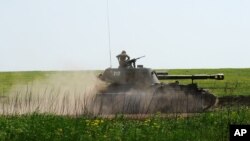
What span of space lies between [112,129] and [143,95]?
9.86m

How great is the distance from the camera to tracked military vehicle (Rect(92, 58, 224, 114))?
22.8 meters

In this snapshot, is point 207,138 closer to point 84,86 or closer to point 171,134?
point 171,134

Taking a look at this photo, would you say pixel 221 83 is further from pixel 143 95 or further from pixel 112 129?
pixel 112 129

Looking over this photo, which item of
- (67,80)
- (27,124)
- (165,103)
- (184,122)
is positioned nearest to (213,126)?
(184,122)

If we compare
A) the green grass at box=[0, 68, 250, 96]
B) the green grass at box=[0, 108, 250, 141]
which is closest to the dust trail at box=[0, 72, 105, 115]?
the green grass at box=[0, 68, 250, 96]

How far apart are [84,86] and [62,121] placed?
12.4 m

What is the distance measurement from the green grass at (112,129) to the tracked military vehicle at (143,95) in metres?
6.93

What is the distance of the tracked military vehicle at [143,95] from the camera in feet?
74.8

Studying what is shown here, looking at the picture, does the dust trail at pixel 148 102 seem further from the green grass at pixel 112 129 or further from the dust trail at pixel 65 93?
the green grass at pixel 112 129

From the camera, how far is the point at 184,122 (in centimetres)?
1525

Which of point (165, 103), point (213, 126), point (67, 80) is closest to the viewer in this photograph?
point (213, 126)

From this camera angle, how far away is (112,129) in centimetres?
1318

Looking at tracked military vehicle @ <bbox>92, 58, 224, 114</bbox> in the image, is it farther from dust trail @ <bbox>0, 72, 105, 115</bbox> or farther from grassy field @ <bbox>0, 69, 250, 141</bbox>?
grassy field @ <bbox>0, 69, 250, 141</bbox>

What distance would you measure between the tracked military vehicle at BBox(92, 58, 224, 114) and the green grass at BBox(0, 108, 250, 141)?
6.93m
